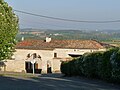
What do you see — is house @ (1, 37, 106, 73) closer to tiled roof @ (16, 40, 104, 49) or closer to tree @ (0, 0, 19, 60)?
tiled roof @ (16, 40, 104, 49)

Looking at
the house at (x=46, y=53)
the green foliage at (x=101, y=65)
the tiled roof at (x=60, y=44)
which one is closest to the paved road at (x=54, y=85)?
the green foliage at (x=101, y=65)

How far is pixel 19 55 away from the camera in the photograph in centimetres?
7800

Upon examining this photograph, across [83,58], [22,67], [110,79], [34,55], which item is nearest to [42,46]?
[34,55]

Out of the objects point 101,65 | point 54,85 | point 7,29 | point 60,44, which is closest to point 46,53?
point 60,44

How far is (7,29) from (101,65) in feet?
46.3

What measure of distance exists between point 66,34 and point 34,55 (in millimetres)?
39607

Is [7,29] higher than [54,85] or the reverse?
higher

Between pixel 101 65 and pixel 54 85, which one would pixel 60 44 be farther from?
pixel 54 85

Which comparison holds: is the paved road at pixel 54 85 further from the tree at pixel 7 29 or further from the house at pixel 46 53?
the house at pixel 46 53

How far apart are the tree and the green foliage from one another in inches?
286

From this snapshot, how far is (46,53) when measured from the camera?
76312 millimetres

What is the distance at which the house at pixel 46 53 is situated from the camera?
237 feet

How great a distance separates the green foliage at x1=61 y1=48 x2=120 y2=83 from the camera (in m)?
19.9

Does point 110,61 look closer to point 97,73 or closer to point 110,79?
point 110,79
